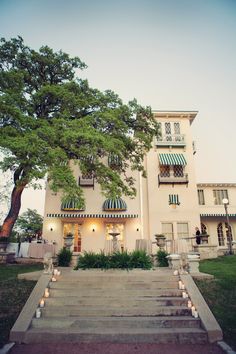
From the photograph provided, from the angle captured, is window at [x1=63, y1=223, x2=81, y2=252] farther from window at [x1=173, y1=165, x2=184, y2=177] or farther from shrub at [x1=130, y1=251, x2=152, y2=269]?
shrub at [x1=130, y1=251, x2=152, y2=269]

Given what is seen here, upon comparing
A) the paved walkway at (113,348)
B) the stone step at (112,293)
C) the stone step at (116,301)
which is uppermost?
the stone step at (112,293)

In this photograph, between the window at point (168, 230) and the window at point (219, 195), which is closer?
the window at point (168, 230)

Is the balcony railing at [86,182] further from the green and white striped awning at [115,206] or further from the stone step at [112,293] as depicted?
the stone step at [112,293]

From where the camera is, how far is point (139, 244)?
15.4m

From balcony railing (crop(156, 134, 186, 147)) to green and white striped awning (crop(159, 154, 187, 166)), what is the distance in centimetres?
130

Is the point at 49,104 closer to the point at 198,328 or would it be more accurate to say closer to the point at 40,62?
the point at 40,62

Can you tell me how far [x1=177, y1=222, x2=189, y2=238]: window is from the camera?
21.9 m

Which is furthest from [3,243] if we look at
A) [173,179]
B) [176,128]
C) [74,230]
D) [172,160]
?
[176,128]

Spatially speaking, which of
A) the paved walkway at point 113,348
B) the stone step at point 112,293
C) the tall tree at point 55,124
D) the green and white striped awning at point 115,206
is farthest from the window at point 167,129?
the paved walkway at point 113,348

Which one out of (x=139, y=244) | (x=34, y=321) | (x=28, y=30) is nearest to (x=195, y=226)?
(x=139, y=244)

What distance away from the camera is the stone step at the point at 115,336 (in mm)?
6020

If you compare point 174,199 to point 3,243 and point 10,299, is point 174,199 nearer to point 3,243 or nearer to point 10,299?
point 3,243

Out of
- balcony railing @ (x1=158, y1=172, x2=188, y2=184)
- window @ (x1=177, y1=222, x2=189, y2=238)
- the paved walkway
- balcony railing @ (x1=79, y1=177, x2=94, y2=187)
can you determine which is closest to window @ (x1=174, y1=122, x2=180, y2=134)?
balcony railing @ (x1=158, y1=172, x2=188, y2=184)

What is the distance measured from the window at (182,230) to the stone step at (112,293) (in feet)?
46.8
